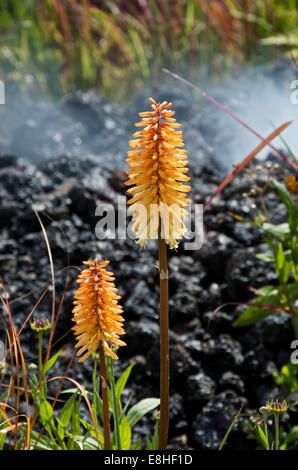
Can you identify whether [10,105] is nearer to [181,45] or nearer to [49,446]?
[181,45]

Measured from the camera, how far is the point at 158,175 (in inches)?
52.7

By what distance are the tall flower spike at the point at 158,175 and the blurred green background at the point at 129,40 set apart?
4.24 meters

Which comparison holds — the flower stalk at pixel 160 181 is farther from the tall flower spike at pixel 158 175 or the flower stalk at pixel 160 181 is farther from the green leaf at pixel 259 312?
the green leaf at pixel 259 312

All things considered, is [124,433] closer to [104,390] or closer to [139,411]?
[139,411]

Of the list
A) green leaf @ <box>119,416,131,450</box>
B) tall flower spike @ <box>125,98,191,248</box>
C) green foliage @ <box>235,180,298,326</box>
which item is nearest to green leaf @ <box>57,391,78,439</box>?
green leaf @ <box>119,416,131,450</box>

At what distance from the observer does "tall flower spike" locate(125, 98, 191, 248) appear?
4.28 feet

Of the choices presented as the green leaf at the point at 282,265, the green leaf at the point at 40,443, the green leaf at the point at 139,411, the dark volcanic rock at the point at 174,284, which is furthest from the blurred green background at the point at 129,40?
the green leaf at the point at 40,443

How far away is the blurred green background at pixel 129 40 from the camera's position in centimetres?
575

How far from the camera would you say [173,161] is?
1.31m

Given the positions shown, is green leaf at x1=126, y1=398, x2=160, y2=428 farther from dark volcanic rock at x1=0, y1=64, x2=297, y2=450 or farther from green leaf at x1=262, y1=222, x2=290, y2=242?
green leaf at x1=262, y1=222, x2=290, y2=242

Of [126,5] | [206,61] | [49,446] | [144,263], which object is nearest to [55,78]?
[126,5]

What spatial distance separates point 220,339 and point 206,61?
15.1 feet

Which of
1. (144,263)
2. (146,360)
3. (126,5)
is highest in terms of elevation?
(126,5)

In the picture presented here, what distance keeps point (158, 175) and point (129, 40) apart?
521 cm
